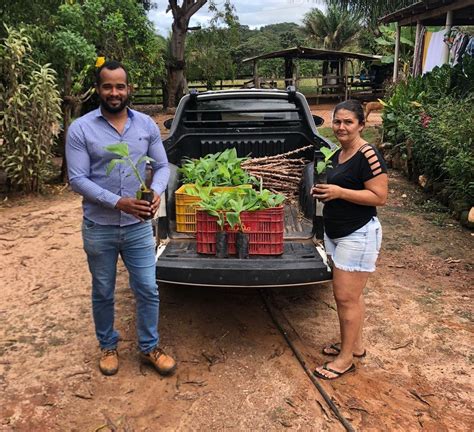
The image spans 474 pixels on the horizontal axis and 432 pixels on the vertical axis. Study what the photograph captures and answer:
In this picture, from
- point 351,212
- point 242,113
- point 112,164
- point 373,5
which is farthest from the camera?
point 373,5

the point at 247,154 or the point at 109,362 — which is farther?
the point at 247,154

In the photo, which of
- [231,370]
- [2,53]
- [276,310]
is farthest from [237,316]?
[2,53]

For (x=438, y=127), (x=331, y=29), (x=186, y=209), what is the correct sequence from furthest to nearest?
1. (x=331, y=29)
2. (x=438, y=127)
3. (x=186, y=209)

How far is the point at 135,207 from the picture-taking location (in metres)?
2.82

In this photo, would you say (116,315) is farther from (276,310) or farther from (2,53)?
(2,53)

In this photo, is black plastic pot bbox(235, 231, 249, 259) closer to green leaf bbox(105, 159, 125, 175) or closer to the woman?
the woman

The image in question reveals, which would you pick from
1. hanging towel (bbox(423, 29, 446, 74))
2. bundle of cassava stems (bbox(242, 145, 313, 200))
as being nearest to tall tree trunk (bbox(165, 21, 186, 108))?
hanging towel (bbox(423, 29, 446, 74))

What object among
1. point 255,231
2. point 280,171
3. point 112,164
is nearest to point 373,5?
point 280,171

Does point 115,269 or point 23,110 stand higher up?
point 23,110

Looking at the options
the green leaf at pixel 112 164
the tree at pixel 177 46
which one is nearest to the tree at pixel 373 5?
the tree at pixel 177 46

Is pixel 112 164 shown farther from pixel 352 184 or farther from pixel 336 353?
pixel 336 353

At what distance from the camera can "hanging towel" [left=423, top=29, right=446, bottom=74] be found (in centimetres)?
1157

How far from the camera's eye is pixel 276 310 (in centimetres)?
438

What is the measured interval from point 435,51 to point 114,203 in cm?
1123
